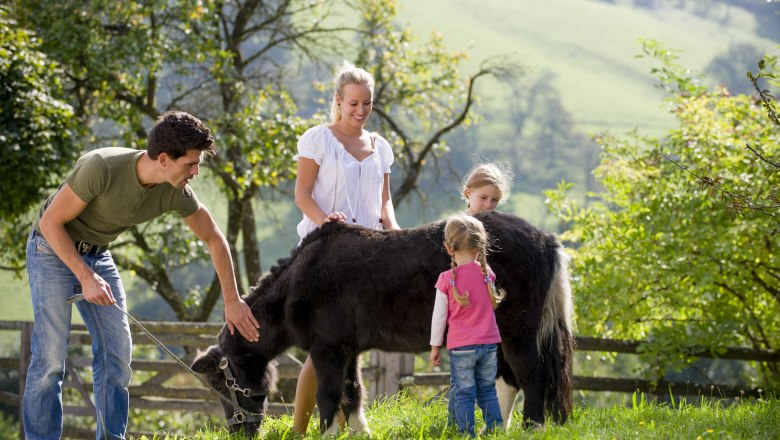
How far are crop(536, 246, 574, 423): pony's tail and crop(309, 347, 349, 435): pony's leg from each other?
1090 mm

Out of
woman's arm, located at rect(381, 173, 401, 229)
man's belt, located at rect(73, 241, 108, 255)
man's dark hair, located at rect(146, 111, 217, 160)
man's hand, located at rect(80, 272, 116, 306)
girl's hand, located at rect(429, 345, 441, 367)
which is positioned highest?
man's dark hair, located at rect(146, 111, 217, 160)

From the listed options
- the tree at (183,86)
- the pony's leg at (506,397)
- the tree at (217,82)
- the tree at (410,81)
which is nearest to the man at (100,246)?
the pony's leg at (506,397)

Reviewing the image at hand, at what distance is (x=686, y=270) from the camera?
782 cm

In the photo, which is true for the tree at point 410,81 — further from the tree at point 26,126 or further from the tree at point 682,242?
the tree at point 682,242

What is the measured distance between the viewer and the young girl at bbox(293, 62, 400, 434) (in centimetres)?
492

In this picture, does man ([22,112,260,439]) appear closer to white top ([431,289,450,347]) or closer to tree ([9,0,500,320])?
white top ([431,289,450,347])

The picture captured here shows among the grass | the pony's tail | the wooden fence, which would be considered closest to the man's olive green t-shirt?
the grass

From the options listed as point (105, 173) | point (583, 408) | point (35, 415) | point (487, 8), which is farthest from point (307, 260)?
point (487, 8)

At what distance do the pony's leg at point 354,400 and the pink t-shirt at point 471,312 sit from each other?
819 mm

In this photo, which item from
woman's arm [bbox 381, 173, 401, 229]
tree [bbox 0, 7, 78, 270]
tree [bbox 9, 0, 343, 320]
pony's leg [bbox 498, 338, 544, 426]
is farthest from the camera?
tree [bbox 9, 0, 343, 320]

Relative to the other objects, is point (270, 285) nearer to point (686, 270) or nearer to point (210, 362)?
point (210, 362)

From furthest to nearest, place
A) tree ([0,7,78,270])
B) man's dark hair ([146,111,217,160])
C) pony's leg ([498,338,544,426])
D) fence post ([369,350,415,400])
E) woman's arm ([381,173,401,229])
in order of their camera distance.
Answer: tree ([0,7,78,270]) < fence post ([369,350,415,400]) < woman's arm ([381,173,401,229]) < pony's leg ([498,338,544,426]) < man's dark hair ([146,111,217,160])

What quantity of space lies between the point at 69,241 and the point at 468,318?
1.95 m

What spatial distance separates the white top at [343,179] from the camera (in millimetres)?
4973
